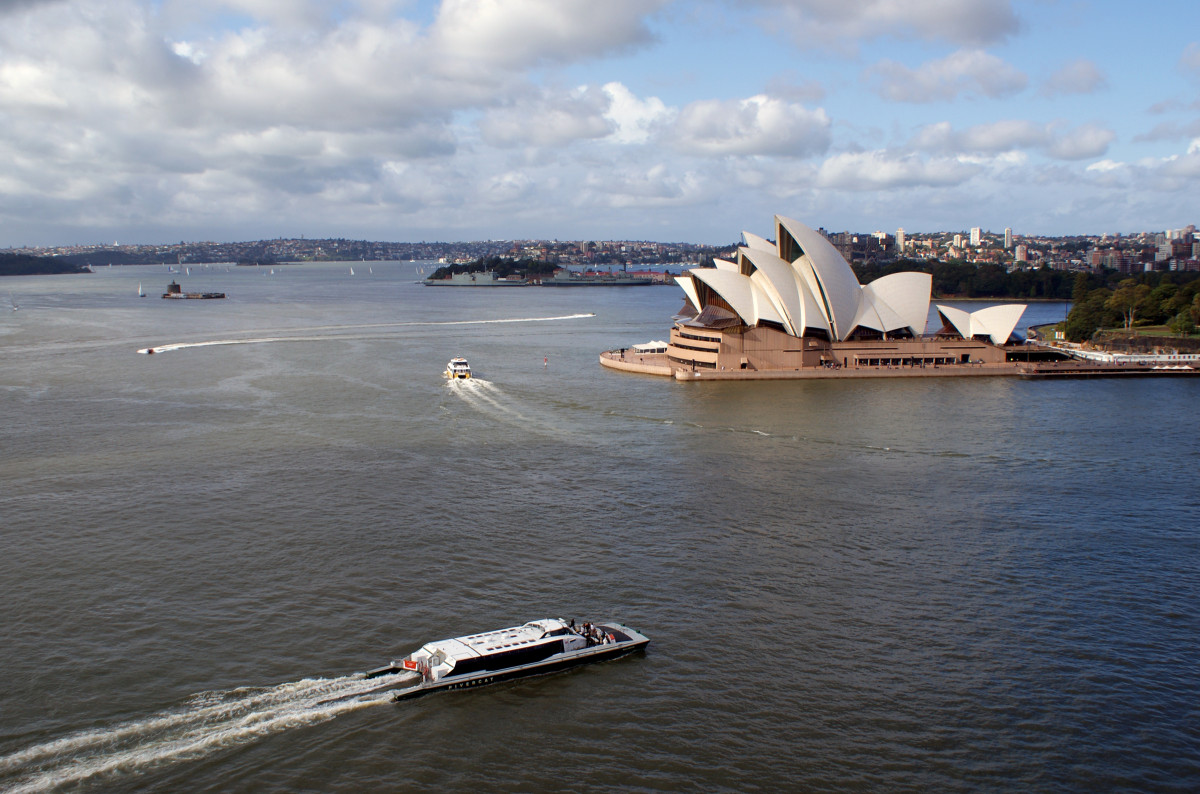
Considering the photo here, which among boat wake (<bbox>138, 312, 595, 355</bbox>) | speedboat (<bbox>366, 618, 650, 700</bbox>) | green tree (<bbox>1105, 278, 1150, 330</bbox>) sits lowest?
speedboat (<bbox>366, 618, 650, 700</bbox>)

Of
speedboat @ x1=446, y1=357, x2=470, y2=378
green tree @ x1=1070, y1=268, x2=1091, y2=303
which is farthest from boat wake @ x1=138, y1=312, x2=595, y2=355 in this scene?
green tree @ x1=1070, y1=268, x2=1091, y2=303

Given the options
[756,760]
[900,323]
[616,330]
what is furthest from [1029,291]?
[756,760]

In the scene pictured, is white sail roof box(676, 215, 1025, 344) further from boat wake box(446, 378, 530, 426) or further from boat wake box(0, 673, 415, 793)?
boat wake box(0, 673, 415, 793)

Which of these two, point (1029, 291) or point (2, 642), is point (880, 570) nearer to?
point (2, 642)

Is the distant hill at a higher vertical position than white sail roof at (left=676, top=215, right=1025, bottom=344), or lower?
higher

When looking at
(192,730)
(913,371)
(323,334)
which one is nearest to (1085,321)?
(913,371)

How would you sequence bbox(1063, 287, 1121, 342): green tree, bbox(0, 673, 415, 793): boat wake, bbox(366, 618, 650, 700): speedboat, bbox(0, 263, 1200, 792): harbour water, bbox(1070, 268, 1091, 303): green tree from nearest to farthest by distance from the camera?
bbox(0, 673, 415, 793): boat wake → bbox(0, 263, 1200, 792): harbour water → bbox(366, 618, 650, 700): speedboat → bbox(1063, 287, 1121, 342): green tree → bbox(1070, 268, 1091, 303): green tree

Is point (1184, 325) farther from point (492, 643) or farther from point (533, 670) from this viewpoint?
point (492, 643)
